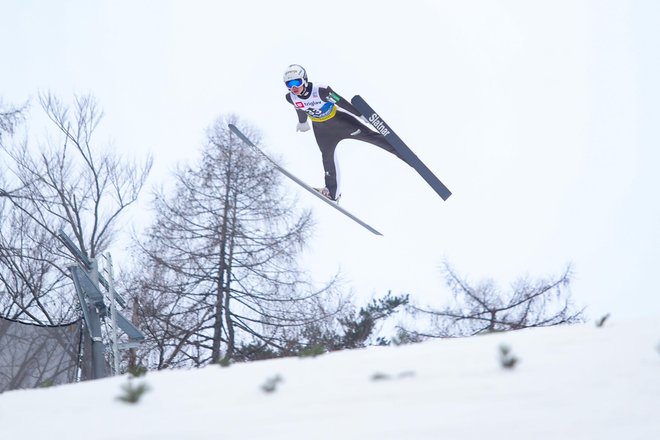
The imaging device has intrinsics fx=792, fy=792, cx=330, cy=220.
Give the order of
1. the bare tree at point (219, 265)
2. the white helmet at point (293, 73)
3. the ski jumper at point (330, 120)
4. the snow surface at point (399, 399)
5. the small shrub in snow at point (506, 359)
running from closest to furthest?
the snow surface at point (399, 399) < the small shrub in snow at point (506, 359) < the white helmet at point (293, 73) < the ski jumper at point (330, 120) < the bare tree at point (219, 265)

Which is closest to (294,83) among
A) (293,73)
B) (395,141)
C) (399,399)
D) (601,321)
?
(293,73)

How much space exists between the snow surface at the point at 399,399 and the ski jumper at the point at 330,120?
15.1ft

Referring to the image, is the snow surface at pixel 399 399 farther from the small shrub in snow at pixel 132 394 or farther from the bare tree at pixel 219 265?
the bare tree at pixel 219 265

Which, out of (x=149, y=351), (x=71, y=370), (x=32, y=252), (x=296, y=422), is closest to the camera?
(x=296, y=422)

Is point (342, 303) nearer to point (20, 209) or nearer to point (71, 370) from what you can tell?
point (71, 370)

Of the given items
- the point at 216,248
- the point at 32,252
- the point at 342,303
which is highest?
the point at 32,252

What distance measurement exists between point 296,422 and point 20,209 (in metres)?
16.6

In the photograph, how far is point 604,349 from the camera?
3.02 m

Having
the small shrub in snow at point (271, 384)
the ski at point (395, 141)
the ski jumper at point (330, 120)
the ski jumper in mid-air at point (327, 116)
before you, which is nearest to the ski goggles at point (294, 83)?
the ski jumper in mid-air at point (327, 116)

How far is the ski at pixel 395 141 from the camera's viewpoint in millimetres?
7785

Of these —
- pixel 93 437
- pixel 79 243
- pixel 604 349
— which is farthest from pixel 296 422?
pixel 79 243

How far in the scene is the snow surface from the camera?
7.52 feet

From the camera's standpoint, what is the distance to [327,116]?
786 centimetres

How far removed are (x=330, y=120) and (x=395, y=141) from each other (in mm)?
687
